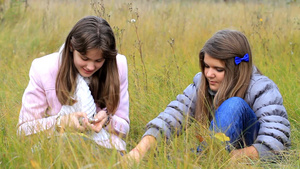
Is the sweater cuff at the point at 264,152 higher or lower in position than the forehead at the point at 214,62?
lower

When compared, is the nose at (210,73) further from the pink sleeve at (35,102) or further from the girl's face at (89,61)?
the pink sleeve at (35,102)

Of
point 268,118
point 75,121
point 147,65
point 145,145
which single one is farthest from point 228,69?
point 147,65

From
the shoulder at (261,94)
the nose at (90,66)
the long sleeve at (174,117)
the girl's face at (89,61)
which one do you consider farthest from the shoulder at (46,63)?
the shoulder at (261,94)

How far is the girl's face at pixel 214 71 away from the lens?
8.14ft

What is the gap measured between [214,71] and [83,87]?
82 centimetres

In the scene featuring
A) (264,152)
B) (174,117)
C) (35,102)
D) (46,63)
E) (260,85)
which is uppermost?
Result: (46,63)

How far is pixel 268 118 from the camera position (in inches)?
89.5

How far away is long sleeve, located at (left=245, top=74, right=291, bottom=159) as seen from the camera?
2.22 metres

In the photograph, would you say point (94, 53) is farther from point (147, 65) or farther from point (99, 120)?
point (147, 65)

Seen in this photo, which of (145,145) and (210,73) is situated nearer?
(145,145)

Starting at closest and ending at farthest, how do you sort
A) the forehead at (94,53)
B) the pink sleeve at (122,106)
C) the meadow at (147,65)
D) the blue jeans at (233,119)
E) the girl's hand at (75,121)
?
the meadow at (147,65) → the girl's hand at (75,121) → the blue jeans at (233,119) → the forehead at (94,53) → the pink sleeve at (122,106)

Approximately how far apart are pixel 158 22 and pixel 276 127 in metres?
3.65

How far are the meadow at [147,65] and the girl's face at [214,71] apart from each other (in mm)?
352

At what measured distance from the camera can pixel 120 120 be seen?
2.57 m
